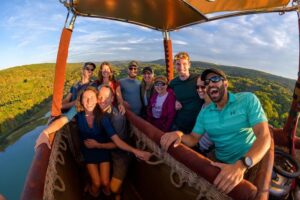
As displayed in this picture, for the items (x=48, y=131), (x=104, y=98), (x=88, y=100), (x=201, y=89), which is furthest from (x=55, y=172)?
(x=201, y=89)

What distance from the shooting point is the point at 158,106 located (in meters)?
3.83

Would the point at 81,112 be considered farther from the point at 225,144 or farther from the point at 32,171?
the point at 225,144

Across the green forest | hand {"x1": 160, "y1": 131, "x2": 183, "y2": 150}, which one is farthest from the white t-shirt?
the green forest

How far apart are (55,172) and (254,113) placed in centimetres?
204

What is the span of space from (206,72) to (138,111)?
2226 millimetres

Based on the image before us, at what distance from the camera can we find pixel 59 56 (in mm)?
3578

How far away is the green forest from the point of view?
3758 cm

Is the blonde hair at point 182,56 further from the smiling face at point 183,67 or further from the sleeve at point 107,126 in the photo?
the sleeve at point 107,126

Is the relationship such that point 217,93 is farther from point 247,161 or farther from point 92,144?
point 92,144

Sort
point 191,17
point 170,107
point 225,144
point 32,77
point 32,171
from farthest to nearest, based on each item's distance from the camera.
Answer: point 32,77
point 191,17
point 170,107
point 225,144
point 32,171

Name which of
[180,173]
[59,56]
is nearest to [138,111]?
[59,56]

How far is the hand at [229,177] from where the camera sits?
1550 millimetres

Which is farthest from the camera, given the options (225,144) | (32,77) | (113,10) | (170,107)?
(32,77)

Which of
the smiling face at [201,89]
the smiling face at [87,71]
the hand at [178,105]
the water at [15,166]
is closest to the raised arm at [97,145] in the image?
the hand at [178,105]
